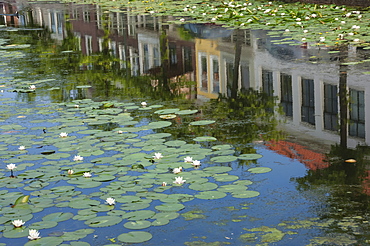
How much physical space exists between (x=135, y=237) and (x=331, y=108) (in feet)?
15.8

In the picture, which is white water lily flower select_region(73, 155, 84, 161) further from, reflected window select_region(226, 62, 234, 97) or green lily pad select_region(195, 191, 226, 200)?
reflected window select_region(226, 62, 234, 97)

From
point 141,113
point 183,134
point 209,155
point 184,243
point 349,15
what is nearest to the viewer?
point 184,243

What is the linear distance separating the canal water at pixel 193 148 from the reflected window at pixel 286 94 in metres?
0.03

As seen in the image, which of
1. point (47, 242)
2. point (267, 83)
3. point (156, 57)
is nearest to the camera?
point (47, 242)

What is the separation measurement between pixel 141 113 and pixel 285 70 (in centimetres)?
360

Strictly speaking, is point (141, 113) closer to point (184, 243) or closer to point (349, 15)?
point (184, 243)

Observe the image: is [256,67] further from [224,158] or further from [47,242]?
[47,242]

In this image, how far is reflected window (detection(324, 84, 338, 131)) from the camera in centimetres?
830

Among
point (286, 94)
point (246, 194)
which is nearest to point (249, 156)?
point (246, 194)

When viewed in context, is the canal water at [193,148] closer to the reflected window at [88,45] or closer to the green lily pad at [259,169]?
the green lily pad at [259,169]

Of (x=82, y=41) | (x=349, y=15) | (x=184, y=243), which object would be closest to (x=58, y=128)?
(x=184, y=243)

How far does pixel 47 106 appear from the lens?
415 inches

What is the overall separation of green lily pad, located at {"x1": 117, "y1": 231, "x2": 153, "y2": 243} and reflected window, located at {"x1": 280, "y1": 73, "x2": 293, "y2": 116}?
4.44m

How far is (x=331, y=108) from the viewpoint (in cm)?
899
